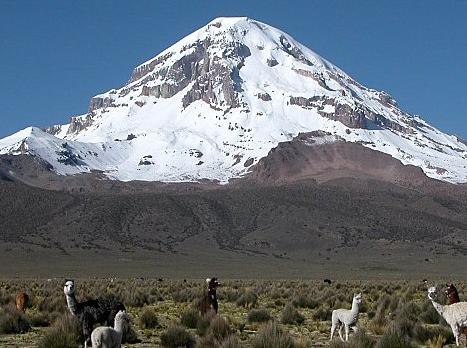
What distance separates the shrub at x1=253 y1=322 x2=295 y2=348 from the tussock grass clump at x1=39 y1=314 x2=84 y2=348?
12.6 ft

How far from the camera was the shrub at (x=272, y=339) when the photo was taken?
16.0 meters

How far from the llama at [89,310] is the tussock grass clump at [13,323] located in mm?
5179

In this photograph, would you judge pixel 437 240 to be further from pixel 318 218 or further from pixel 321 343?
pixel 321 343

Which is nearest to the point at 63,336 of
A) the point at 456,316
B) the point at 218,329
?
the point at 218,329

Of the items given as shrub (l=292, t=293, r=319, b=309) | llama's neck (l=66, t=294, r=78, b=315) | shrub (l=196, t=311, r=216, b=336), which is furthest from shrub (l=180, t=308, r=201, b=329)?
shrub (l=292, t=293, r=319, b=309)

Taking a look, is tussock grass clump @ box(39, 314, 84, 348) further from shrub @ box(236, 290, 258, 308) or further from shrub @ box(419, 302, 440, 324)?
shrub @ box(236, 290, 258, 308)

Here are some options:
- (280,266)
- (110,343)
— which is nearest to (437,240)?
(280,266)

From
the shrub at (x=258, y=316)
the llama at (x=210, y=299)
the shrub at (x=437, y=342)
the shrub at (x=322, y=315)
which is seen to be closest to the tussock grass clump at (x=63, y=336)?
the llama at (x=210, y=299)

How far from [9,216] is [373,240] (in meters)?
55.2

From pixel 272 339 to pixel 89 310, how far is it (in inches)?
147

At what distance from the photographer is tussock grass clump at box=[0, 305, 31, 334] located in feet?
67.8

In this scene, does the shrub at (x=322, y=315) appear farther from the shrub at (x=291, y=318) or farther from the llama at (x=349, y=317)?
the llama at (x=349, y=317)

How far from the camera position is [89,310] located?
53.0 feet

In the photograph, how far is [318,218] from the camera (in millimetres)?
123938
